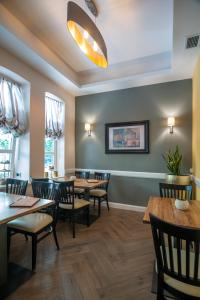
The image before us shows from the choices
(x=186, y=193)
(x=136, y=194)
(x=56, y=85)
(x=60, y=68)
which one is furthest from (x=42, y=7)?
(x=136, y=194)

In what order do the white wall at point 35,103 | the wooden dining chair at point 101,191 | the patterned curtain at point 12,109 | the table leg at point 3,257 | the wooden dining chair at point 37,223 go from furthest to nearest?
the wooden dining chair at point 101,191, the white wall at point 35,103, the patterned curtain at point 12,109, the wooden dining chair at point 37,223, the table leg at point 3,257

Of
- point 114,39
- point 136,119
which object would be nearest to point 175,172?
point 136,119

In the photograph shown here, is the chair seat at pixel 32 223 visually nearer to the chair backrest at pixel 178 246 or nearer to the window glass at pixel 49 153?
the chair backrest at pixel 178 246

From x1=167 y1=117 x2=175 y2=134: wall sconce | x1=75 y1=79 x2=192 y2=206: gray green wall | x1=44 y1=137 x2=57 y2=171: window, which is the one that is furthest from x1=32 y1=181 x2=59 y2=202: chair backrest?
x1=167 y1=117 x2=175 y2=134: wall sconce

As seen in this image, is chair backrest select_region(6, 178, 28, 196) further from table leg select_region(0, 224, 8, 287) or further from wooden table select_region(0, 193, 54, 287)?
table leg select_region(0, 224, 8, 287)

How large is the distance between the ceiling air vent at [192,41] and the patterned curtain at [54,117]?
9.94 ft

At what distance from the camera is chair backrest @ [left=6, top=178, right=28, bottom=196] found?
2.61m

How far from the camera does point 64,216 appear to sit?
11.1ft

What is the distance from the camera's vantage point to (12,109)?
305cm

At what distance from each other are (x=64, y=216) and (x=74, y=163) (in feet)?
5.76

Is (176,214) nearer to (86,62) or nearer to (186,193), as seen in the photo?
(186,193)

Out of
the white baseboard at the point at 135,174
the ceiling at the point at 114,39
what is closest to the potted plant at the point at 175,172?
the white baseboard at the point at 135,174

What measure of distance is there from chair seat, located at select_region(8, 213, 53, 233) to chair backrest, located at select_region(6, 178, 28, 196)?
0.55m

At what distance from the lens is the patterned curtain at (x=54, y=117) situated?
399 centimetres
